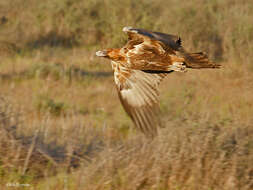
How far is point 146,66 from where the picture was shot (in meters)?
4.63

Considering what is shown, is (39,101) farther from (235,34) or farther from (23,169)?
(235,34)

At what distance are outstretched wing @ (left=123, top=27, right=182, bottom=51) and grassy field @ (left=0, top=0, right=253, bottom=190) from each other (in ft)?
1.45

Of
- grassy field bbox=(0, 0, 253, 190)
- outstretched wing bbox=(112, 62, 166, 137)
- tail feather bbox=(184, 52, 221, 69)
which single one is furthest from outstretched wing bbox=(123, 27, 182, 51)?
outstretched wing bbox=(112, 62, 166, 137)

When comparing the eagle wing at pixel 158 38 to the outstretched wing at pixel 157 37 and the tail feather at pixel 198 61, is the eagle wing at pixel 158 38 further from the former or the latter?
the tail feather at pixel 198 61

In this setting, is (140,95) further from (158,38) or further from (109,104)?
(109,104)

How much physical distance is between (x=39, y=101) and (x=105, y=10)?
5678 millimetres

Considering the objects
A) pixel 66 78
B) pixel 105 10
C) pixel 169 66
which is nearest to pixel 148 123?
pixel 169 66

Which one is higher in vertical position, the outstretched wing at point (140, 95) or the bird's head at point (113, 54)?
the bird's head at point (113, 54)

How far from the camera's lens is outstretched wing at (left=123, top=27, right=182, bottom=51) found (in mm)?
4125

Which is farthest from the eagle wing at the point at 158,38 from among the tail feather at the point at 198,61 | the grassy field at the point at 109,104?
the grassy field at the point at 109,104

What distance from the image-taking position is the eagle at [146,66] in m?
4.36

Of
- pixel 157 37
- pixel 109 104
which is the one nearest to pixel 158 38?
pixel 157 37

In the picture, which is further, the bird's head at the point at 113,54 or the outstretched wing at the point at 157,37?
the bird's head at the point at 113,54

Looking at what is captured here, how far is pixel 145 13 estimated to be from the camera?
38.1ft
